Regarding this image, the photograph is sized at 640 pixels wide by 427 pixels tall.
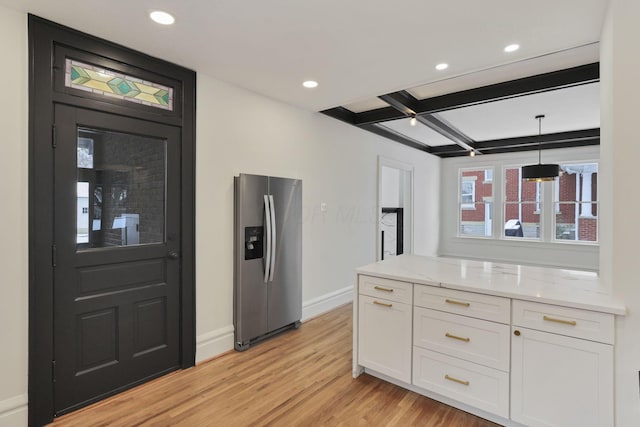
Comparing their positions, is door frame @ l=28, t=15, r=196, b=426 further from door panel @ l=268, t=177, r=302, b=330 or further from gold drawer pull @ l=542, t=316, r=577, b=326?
gold drawer pull @ l=542, t=316, r=577, b=326

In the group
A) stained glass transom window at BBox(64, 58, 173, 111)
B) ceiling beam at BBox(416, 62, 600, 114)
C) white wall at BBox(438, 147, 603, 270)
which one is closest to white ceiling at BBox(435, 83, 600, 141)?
ceiling beam at BBox(416, 62, 600, 114)

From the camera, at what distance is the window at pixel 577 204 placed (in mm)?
6449

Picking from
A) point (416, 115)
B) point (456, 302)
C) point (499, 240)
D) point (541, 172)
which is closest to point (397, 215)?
point (499, 240)

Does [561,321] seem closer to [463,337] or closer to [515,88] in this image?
[463,337]

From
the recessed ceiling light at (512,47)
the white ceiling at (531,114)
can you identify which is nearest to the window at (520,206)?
the white ceiling at (531,114)

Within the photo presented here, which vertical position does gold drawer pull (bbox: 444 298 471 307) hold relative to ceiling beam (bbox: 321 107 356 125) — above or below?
below

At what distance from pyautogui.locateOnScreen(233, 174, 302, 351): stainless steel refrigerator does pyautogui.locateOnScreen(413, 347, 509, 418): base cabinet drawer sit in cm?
160

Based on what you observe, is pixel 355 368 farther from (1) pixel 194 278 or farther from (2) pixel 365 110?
(2) pixel 365 110

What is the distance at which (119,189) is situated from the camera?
244 centimetres

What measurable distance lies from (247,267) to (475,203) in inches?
248

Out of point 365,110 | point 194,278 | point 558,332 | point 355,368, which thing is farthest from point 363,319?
point 365,110

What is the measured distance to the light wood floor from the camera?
211 cm

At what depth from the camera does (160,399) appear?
2.34 m

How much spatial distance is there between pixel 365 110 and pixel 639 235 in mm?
3357
